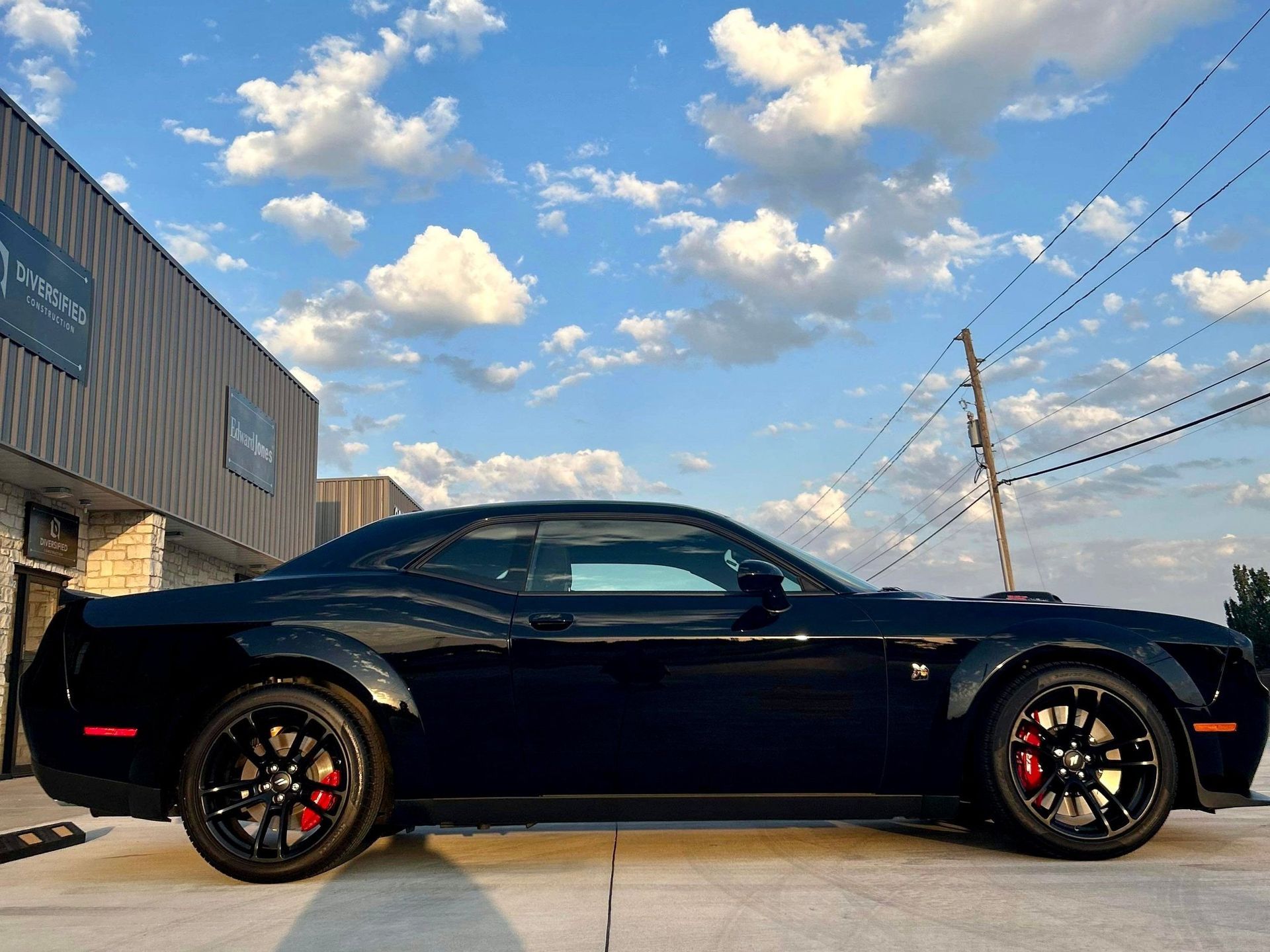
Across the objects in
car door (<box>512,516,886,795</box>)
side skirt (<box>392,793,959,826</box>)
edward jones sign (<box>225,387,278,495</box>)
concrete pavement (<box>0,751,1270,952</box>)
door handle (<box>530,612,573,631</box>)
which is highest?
edward jones sign (<box>225,387,278,495</box>)

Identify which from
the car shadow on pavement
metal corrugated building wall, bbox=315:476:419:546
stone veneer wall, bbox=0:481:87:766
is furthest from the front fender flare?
metal corrugated building wall, bbox=315:476:419:546

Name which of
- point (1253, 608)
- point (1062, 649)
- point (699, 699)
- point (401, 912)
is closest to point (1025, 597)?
point (1062, 649)

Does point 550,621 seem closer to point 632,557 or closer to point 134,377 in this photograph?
point 632,557

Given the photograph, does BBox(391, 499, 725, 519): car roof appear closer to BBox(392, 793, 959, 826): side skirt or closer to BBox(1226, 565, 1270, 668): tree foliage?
BBox(392, 793, 959, 826): side skirt

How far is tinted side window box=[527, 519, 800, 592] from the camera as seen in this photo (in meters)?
4.05

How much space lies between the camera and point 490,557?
410cm

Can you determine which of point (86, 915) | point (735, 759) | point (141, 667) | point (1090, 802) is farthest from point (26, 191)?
point (1090, 802)

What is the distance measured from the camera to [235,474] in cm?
1656

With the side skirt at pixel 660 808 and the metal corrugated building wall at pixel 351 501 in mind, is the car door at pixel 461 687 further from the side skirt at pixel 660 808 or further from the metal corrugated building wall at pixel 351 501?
the metal corrugated building wall at pixel 351 501

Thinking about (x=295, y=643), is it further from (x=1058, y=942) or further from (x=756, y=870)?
(x=1058, y=942)

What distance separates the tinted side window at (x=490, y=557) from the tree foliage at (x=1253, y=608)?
148 feet

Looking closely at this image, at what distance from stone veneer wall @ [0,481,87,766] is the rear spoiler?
11.2 metres

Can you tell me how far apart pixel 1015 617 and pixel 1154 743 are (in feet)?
2.17

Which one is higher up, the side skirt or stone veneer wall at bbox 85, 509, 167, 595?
stone veneer wall at bbox 85, 509, 167, 595
